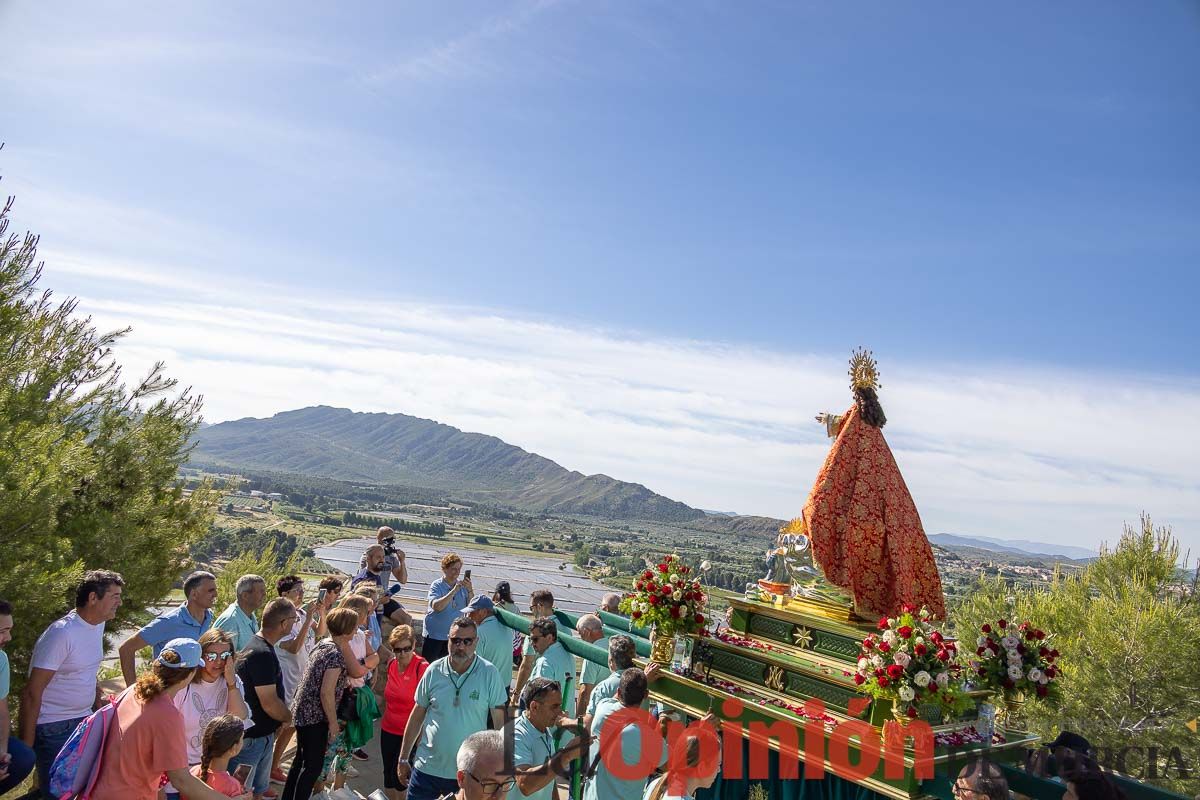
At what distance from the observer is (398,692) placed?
6.21m

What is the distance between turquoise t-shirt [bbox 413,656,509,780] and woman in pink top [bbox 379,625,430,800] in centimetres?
85

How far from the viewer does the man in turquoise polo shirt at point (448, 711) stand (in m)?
5.15

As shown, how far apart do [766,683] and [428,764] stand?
12.4 feet

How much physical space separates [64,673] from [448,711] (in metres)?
2.59

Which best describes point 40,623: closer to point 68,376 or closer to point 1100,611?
point 68,376

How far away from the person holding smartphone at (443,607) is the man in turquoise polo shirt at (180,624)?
294 cm

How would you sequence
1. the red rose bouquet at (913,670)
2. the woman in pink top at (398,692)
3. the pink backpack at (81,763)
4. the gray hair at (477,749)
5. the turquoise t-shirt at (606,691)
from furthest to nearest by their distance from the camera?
the turquoise t-shirt at (606,691)
the woman in pink top at (398,692)
the red rose bouquet at (913,670)
the pink backpack at (81,763)
the gray hair at (477,749)

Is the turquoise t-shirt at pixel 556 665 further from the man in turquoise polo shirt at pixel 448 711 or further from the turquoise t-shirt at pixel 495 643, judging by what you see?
the man in turquoise polo shirt at pixel 448 711

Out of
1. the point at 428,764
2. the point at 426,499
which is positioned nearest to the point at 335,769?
the point at 428,764

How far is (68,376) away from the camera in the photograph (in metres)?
9.34

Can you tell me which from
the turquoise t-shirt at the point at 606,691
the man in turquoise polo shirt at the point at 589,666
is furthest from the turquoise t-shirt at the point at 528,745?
the man in turquoise polo shirt at the point at 589,666

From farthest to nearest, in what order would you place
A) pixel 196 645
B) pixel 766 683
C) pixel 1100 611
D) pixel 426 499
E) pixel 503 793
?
pixel 426 499 → pixel 1100 611 → pixel 766 683 → pixel 196 645 → pixel 503 793

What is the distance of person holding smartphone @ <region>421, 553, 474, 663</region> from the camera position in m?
8.79

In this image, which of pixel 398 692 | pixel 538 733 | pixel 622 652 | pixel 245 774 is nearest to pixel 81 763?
pixel 245 774
